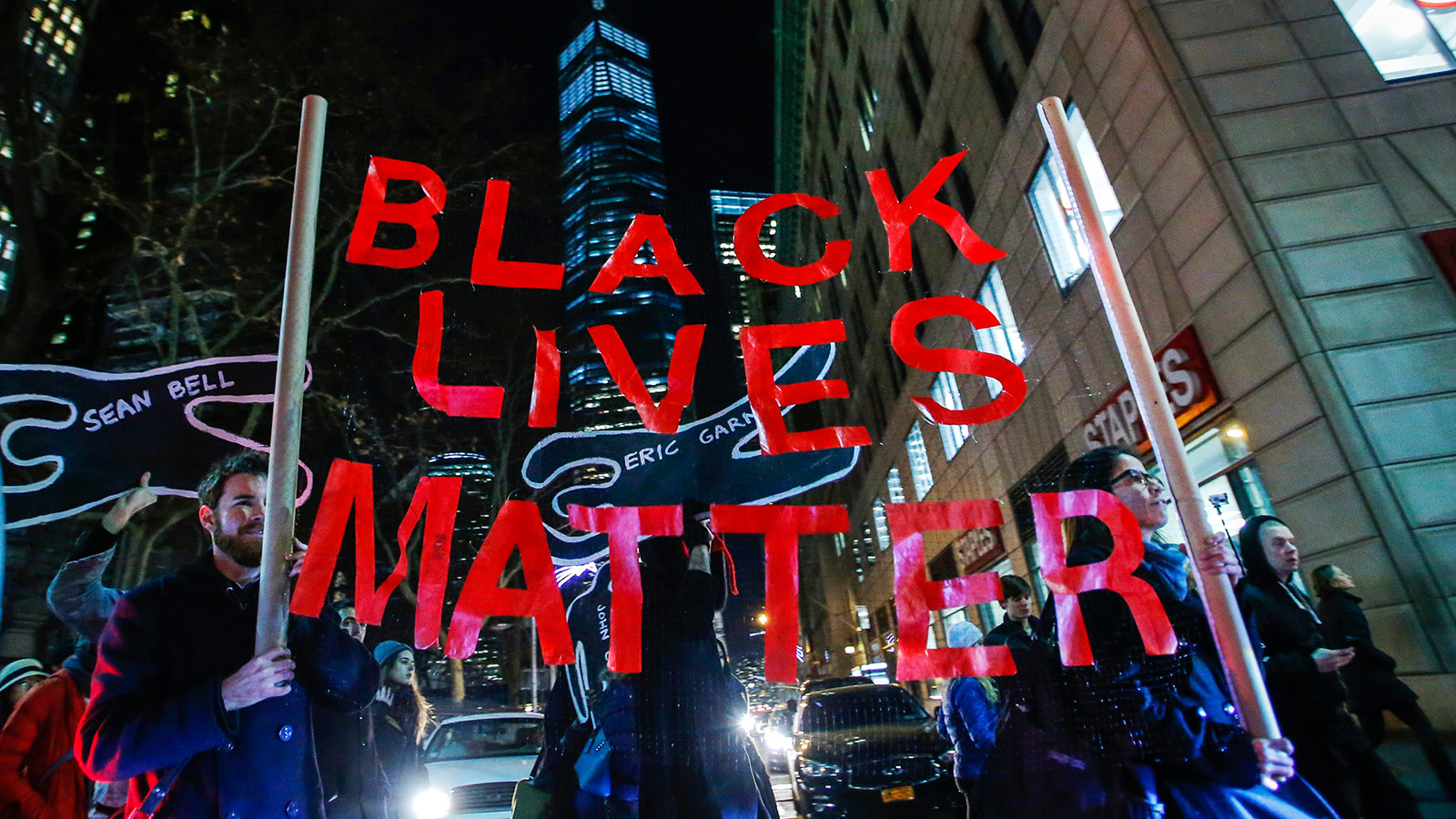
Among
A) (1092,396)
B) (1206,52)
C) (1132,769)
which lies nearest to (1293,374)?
(1092,396)

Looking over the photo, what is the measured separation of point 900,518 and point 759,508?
1.78 feet

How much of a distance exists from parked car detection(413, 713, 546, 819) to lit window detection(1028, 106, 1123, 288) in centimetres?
698

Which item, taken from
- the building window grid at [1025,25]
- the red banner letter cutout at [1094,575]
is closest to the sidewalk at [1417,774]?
the red banner letter cutout at [1094,575]

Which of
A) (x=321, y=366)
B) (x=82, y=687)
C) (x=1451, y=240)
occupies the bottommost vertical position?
(x=82, y=687)

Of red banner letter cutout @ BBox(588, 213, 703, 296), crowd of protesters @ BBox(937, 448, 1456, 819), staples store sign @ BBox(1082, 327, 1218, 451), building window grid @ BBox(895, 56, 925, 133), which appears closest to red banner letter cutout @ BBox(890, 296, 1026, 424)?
crowd of protesters @ BBox(937, 448, 1456, 819)

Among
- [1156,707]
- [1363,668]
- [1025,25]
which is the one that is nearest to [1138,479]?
[1156,707]

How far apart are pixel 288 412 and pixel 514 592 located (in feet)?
3.22

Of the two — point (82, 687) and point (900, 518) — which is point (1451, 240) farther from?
point (82, 687)

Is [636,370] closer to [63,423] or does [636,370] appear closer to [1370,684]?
[63,423]

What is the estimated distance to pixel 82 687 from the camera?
3.76 meters

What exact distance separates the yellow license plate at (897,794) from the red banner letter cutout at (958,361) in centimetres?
410

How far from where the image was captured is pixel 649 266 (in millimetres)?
3678

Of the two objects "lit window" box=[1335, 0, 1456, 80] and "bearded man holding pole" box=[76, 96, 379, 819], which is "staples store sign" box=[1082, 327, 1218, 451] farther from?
"bearded man holding pole" box=[76, 96, 379, 819]

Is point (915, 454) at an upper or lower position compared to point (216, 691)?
upper
